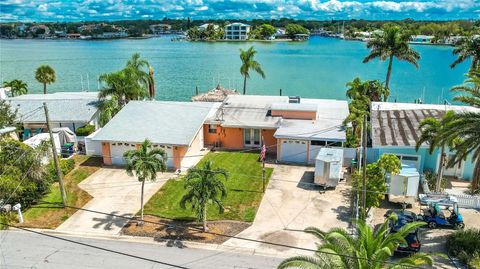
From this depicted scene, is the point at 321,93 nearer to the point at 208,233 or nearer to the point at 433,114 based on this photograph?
the point at 433,114

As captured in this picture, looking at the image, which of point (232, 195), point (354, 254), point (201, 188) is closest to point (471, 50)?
point (232, 195)

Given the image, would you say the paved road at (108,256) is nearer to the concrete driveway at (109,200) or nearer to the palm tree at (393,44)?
the concrete driveway at (109,200)

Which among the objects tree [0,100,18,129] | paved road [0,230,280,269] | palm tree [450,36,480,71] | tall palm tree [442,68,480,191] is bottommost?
paved road [0,230,280,269]

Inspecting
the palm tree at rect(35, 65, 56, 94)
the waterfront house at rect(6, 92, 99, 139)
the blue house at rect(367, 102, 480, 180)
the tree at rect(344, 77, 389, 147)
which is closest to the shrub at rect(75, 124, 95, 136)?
the waterfront house at rect(6, 92, 99, 139)

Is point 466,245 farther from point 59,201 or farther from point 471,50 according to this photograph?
point 471,50

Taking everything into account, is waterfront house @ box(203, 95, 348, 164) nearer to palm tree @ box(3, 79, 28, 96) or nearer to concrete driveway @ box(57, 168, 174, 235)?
concrete driveway @ box(57, 168, 174, 235)
